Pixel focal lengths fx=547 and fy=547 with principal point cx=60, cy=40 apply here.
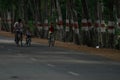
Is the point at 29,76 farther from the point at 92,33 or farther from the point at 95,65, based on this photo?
the point at 92,33

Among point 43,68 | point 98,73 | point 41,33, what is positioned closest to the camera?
point 98,73

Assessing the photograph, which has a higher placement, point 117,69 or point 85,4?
point 85,4

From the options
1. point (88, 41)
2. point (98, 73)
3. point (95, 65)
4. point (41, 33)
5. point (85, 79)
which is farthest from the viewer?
point (41, 33)

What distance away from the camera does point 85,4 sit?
45.5m

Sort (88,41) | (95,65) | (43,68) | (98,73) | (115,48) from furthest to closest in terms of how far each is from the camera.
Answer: (88,41) < (115,48) < (95,65) < (43,68) < (98,73)

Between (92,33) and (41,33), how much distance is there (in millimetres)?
19012

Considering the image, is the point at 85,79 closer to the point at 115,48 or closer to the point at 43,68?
the point at 43,68

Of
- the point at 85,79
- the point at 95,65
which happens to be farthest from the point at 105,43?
the point at 85,79

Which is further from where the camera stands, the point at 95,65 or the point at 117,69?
the point at 95,65

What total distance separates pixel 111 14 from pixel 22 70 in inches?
856

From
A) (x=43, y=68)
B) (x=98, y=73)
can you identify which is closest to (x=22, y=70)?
(x=43, y=68)

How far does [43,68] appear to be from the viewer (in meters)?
22.1

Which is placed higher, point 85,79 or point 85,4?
point 85,4

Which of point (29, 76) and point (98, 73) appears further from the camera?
point (98, 73)
